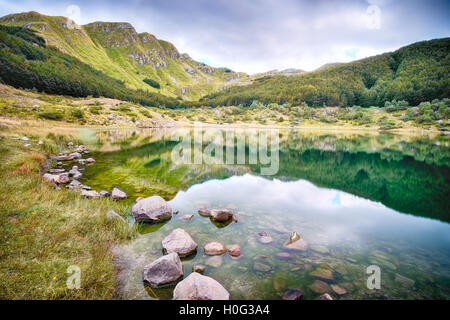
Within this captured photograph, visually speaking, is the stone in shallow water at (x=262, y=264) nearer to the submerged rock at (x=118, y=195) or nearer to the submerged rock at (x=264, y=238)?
the submerged rock at (x=264, y=238)

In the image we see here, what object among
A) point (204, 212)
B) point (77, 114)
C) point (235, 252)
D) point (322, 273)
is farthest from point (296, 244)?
point (77, 114)

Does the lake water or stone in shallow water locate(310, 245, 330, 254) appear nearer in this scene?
the lake water

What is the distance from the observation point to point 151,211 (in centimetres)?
965

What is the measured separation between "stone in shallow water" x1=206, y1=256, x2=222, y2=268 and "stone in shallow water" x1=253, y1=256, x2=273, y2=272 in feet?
3.99

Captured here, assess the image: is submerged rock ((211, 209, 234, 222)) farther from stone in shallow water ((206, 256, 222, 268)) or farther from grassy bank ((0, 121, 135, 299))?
grassy bank ((0, 121, 135, 299))

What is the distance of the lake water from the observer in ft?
20.0

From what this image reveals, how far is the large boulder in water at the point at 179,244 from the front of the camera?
283 inches

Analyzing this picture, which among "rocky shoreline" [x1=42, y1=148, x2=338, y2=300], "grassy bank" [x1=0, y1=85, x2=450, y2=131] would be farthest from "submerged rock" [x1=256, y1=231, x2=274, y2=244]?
"grassy bank" [x1=0, y1=85, x2=450, y2=131]

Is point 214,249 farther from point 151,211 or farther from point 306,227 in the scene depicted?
point 306,227

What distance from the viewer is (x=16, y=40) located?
104 metres

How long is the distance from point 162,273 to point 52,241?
3.44 metres
